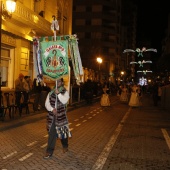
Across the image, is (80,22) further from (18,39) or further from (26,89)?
(26,89)

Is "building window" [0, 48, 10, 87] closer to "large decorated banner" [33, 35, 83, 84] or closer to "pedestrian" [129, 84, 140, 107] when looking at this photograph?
"pedestrian" [129, 84, 140, 107]

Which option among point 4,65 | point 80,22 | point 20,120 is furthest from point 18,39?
point 80,22

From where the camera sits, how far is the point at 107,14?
7750 centimetres

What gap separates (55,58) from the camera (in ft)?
27.8

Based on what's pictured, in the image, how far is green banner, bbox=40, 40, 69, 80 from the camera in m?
8.41

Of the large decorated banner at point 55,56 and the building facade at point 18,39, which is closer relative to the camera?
the large decorated banner at point 55,56

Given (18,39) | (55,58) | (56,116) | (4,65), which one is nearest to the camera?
(56,116)

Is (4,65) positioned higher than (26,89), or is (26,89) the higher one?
(4,65)

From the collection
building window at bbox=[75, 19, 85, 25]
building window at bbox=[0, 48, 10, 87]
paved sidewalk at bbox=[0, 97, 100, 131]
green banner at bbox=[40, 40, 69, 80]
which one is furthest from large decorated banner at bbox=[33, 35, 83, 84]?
building window at bbox=[75, 19, 85, 25]

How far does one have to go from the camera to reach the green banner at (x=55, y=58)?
841 centimetres

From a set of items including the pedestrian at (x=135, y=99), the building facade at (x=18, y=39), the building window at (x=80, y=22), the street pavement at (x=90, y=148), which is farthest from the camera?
the building window at (x=80, y=22)

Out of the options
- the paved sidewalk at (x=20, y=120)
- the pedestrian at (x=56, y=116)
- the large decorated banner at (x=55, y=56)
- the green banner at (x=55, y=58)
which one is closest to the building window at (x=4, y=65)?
the paved sidewalk at (x=20, y=120)

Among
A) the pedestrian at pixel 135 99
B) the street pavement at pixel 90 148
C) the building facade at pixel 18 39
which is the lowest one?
the street pavement at pixel 90 148

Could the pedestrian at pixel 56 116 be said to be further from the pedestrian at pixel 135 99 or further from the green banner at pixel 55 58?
the pedestrian at pixel 135 99
